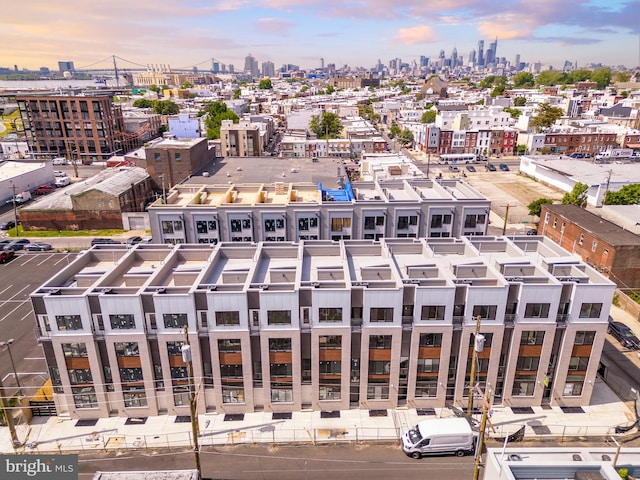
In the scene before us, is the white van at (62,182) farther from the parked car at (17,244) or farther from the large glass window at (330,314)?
the large glass window at (330,314)

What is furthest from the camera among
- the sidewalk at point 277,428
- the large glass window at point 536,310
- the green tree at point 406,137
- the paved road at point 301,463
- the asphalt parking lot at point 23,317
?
the green tree at point 406,137

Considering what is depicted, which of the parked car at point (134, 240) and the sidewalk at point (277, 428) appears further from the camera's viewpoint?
the parked car at point (134, 240)

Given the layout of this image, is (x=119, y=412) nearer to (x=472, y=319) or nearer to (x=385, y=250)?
(x=385, y=250)

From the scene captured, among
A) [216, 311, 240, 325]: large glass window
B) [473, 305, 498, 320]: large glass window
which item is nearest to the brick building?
[473, 305, 498, 320]: large glass window

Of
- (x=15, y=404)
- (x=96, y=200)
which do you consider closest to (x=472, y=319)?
(x=15, y=404)

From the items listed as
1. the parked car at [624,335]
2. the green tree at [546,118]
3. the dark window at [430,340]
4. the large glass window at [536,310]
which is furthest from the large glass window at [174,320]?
the green tree at [546,118]

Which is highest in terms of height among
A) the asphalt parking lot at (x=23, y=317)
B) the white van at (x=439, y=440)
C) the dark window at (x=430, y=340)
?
the dark window at (x=430, y=340)

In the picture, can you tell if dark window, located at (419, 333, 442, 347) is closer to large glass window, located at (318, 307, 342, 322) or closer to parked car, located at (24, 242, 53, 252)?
large glass window, located at (318, 307, 342, 322)
